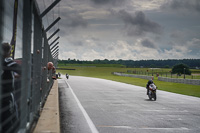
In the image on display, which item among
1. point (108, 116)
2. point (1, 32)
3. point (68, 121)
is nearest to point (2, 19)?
point (1, 32)

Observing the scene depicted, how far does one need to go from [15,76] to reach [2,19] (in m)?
2.16

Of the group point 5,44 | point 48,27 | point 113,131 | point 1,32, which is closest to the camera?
point 1,32

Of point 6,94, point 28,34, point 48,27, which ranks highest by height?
point 48,27

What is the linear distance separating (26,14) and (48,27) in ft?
17.4

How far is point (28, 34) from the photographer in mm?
4355

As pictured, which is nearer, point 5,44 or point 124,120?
point 5,44

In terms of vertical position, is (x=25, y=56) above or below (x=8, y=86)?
above

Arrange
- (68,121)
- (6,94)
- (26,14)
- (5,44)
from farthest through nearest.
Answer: (68,121)
(26,14)
(5,44)
(6,94)

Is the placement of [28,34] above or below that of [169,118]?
above

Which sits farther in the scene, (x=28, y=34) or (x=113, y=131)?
(x=113, y=131)

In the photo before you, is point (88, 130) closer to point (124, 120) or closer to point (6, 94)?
point (124, 120)

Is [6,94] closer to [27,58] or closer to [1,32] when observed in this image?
[27,58]

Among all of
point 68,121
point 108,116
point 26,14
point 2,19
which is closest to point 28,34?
point 26,14

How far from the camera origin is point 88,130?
750cm
